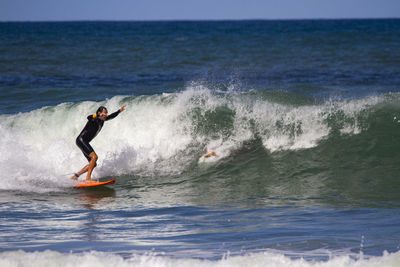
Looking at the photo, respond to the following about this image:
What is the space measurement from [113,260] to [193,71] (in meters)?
20.2

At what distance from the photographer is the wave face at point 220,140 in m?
10.2

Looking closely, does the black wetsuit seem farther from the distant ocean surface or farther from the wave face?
the wave face

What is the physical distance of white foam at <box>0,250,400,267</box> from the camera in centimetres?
520

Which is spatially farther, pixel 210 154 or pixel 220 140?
pixel 220 140

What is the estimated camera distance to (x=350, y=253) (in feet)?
18.3

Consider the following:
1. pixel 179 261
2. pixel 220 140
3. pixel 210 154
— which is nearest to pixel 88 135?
pixel 210 154

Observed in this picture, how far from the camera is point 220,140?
1183 centimetres

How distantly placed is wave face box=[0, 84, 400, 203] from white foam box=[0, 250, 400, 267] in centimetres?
389

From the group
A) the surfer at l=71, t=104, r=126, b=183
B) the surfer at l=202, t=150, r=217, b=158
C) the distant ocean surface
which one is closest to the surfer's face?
the surfer at l=71, t=104, r=126, b=183

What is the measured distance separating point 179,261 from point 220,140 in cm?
664

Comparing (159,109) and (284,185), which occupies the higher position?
(159,109)

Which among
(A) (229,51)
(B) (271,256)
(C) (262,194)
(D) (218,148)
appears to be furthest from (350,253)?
(A) (229,51)

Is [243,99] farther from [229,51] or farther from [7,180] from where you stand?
[229,51]

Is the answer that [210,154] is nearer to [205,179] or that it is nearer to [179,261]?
[205,179]
